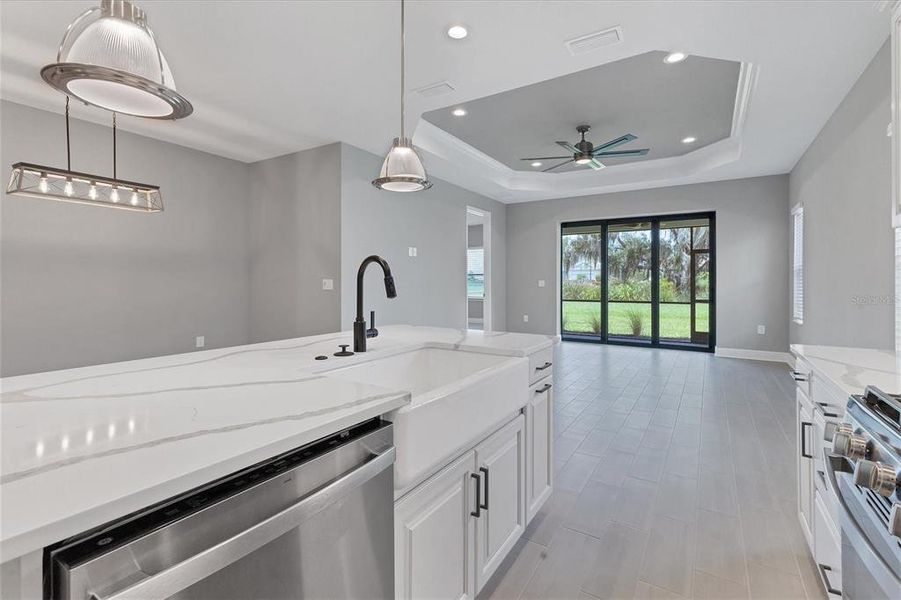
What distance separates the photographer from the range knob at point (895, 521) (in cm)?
75

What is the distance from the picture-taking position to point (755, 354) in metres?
5.96

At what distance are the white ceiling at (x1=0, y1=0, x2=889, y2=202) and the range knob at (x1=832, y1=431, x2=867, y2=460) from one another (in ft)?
7.26

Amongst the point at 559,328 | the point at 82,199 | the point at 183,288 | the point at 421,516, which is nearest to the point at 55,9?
the point at 82,199

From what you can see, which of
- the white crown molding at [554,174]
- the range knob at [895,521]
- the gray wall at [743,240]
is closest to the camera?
the range knob at [895,521]

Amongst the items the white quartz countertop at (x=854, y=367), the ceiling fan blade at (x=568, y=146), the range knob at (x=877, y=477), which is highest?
the ceiling fan blade at (x=568, y=146)

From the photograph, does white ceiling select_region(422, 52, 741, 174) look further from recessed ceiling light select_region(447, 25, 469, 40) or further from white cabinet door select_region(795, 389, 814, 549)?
white cabinet door select_region(795, 389, 814, 549)

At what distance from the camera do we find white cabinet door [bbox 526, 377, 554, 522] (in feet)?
5.82

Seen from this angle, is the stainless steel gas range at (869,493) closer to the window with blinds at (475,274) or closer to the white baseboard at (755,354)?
the white baseboard at (755,354)

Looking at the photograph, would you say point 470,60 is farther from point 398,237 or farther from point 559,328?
point 559,328

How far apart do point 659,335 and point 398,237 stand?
4784 millimetres

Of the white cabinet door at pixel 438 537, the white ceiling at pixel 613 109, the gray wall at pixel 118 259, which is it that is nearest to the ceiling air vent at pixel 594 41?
the white ceiling at pixel 613 109

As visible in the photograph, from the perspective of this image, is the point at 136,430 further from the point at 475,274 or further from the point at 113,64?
the point at 475,274

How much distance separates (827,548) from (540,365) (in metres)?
1.14

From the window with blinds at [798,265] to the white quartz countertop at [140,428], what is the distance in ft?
19.4
